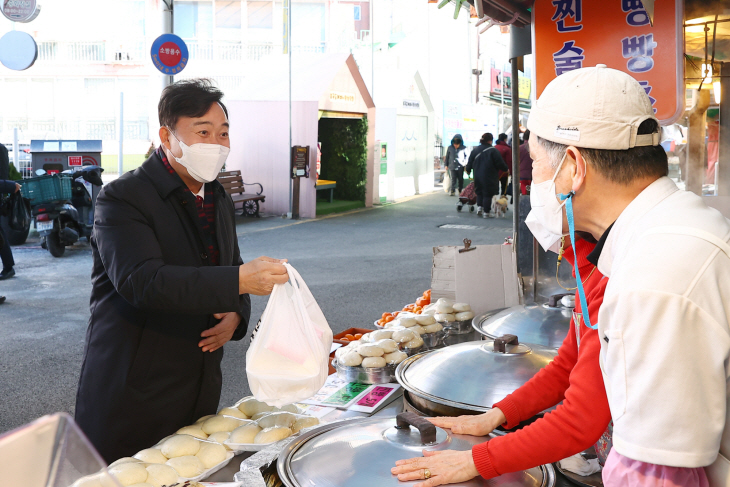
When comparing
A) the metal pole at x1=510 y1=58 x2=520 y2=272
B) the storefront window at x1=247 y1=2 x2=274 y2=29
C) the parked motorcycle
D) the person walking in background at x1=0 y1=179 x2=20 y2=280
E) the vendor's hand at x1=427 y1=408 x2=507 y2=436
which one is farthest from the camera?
the storefront window at x1=247 y1=2 x2=274 y2=29

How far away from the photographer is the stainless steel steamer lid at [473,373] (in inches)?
68.9

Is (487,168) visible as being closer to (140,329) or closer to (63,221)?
(63,221)

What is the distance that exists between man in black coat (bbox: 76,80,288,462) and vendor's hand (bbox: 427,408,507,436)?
579mm

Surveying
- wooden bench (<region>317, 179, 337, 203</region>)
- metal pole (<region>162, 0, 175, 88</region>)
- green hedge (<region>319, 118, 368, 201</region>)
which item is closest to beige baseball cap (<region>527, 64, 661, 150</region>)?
metal pole (<region>162, 0, 175, 88</region>)

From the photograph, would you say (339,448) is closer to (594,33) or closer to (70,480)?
(70,480)

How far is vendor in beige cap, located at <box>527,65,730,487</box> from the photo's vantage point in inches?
36.8

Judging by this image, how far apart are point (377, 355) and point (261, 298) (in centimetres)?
532

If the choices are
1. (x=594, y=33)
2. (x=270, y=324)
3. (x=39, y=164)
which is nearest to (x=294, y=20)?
(x=39, y=164)

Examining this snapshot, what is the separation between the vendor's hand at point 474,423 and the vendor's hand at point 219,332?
86 cm

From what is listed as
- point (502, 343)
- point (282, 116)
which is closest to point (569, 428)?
point (502, 343)

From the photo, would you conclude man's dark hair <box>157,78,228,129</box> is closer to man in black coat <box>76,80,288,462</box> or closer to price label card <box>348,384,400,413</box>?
man in black coat <box>76,80,288,462</box>

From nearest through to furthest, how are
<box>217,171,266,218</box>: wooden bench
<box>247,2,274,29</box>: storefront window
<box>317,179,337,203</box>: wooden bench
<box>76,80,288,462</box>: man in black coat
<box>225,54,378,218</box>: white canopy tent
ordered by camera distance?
1. <box>76,80,288,462</box>: man in black coat
2. <box>217,171,266,218</box>: wooden bench
3. <box>225,54,378,218</box>: white canopy tent
4. <box>317,179,337,203</box>: wooden bench
5. <box>247,2,274,29</box>: storefront window

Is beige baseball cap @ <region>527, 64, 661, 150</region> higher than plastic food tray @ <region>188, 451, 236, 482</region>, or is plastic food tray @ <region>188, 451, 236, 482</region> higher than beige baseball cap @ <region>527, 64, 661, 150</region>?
beige baseball cap @ <region>527, 64, 661, 150</region>

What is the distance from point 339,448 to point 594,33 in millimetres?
2799
